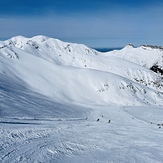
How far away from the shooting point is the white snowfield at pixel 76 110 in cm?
1291

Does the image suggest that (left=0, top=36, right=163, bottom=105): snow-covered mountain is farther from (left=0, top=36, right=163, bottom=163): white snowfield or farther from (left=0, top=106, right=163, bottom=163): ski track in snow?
(left=0, top=106, right=163, bottom=163): ski track in snow

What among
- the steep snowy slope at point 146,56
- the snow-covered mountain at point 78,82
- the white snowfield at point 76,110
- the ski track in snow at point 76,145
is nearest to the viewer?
the ski track in snow at point 76,145

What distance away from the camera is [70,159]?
38.5ft

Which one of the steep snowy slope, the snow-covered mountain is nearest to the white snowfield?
the snow-covered mountain

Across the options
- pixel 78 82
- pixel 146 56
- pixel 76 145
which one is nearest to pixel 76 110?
pixel 76 145

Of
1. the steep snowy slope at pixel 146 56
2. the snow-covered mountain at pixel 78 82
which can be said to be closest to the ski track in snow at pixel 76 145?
the snow-covered mountain at pixel 78 82

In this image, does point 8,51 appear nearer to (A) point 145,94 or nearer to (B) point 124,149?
(A) point 145,94

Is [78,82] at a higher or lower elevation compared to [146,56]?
higher

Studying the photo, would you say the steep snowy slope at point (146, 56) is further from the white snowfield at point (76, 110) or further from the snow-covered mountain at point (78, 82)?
the snow-covered mountain at point (78, 82)

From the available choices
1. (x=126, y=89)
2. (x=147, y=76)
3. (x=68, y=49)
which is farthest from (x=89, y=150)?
(x=68, y=49)

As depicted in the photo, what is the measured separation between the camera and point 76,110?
3198 centimetres

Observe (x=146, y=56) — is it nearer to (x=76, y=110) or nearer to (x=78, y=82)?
(x=78, y=82)

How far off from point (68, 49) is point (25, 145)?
12063 cm

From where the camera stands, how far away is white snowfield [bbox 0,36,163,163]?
12.9 metres
